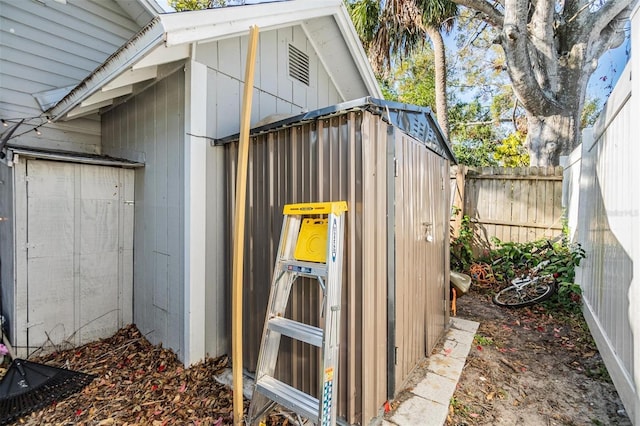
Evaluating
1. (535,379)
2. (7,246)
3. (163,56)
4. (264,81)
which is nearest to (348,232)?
(163,56)

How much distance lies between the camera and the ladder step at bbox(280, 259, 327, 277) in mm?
1817

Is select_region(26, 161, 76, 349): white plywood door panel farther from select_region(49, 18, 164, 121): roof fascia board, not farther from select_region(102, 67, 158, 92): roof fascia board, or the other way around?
select_region(102, 67, 158, 92): roof fascia board

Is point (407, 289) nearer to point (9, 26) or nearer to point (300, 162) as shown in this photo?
point (300, 162)

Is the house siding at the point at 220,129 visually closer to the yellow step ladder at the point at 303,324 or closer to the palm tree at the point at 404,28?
the yellow step ladder at the point at 303,324

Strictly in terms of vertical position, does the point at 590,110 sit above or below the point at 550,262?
above

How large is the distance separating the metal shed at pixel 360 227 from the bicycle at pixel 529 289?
7.60 feet

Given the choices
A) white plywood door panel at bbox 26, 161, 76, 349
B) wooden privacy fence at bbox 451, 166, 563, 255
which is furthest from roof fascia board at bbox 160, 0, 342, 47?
wooden privacy fence at bbox 451, 166, 563, 255

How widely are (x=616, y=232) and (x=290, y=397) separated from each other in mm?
2890

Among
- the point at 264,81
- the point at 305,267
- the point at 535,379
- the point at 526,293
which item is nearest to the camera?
the point at 305,267

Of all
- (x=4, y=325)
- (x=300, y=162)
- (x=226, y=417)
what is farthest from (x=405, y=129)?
(x=4, y=325)

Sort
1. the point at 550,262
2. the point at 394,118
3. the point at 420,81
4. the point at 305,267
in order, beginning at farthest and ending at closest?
the point at 420,81 → the point at 550,262 → the point at 394,118 → the point at 305,267

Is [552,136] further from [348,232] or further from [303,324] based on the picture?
[303,324]

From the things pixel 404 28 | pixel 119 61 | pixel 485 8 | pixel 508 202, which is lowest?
pixel 508 202

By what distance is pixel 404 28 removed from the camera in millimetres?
8219
